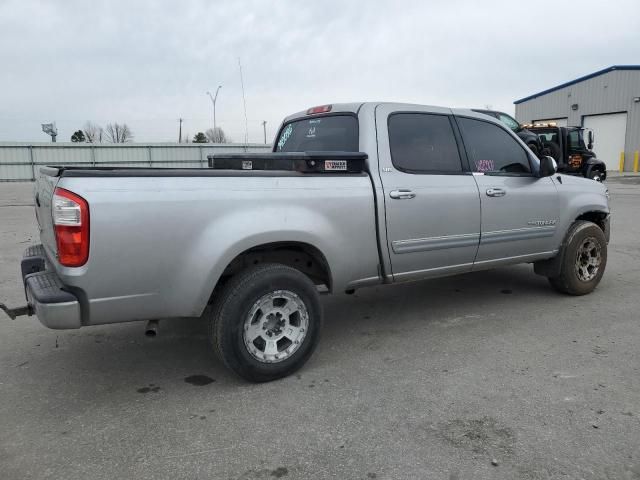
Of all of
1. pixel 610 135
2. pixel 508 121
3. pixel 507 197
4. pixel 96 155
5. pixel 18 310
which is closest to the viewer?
pixel 18 310

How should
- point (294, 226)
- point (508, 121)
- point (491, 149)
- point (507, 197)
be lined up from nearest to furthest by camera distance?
point (294, 226) < point (507, 197) < point (491, 149) < point (508, 121)

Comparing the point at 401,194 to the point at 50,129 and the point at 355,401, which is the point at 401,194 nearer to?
the point at 355,401

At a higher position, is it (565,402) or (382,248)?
(382,248)

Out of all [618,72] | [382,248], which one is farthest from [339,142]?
[618,72]

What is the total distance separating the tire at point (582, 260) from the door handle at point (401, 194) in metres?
2.12

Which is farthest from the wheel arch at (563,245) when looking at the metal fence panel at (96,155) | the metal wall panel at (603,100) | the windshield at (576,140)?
the metal wall panel at (603,100)

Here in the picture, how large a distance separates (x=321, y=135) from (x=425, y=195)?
1058 millimetres

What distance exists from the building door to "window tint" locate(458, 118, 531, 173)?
3144cm

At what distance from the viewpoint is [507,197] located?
4.52 metres

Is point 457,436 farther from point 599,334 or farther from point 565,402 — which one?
point 599,334

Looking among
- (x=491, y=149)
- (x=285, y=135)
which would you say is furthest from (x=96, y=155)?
(x=491, y=149)

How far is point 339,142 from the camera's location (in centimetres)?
416

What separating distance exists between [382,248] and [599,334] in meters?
1.98

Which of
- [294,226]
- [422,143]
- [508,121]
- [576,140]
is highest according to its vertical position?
[508,121]
